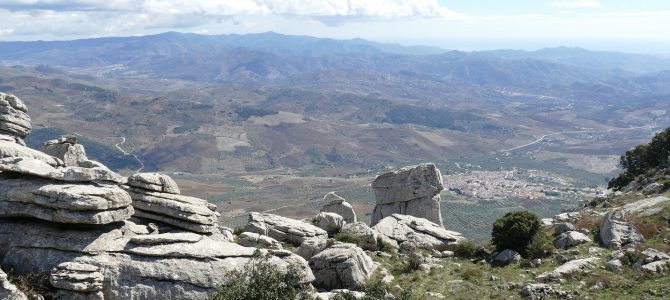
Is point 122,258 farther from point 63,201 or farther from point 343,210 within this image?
point 343,210

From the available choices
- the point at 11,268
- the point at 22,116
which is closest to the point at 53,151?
the point at 22,116

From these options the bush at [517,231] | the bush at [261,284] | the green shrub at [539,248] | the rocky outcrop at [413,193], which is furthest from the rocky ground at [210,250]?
the rocky outcrop at [413,193]

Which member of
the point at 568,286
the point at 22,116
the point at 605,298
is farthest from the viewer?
the point at 22,116

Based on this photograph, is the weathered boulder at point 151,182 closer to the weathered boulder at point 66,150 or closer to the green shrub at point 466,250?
the weathered boulder at point 66,150

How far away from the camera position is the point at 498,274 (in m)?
36.4

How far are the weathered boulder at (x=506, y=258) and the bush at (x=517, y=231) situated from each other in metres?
1.06

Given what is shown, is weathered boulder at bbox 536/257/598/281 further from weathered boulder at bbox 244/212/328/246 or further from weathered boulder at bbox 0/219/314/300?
weathered boulder at bbox 0/219/314/300

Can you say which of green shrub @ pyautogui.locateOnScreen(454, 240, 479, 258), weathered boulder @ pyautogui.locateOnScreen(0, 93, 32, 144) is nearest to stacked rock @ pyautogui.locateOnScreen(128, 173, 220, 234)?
weathered boulder @ pyautogui.locateOnScreen(0, 93, 32, 144)

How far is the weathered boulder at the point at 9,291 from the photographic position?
2301 centimetres

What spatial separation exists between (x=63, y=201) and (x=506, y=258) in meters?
30.7

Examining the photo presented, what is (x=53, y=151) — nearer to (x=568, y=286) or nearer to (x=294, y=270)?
(x=294, y=270)

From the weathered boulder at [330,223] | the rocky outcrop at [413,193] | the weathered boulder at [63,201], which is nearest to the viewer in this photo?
the weathered boulder at [63,201]

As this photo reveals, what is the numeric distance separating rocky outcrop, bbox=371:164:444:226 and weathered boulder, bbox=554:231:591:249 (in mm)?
19294

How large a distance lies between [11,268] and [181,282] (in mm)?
8264
